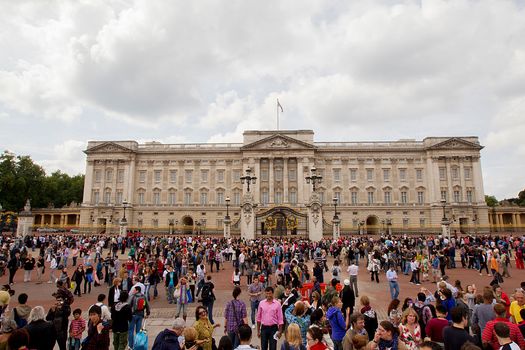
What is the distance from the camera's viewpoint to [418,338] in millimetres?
6676

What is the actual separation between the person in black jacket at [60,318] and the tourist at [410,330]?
7.23m

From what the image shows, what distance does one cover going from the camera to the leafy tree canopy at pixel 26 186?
67.4 meters

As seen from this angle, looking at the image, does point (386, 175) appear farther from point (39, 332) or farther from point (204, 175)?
point (39, 332)

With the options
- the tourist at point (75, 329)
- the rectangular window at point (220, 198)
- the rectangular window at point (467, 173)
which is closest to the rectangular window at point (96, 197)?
the rectangular window at point (220, 198)

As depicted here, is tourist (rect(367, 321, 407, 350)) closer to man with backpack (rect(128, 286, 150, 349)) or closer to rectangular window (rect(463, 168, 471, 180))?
man with backpack (rect(128, 286, 150, 349))

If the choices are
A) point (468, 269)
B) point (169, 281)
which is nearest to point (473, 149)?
point (468, 269)

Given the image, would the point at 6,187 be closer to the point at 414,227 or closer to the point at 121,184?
the point at 121,184

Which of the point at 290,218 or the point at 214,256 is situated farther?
the point at 290,218

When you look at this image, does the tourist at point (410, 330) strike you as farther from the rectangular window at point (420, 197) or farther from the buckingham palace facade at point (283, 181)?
the rectangular window at point (420, 197)

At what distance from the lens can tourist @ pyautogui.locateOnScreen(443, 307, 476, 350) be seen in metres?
5.60

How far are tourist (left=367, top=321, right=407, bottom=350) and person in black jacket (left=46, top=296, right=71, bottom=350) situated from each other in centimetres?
673

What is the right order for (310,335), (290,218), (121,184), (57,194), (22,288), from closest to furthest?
(310,335) → (22,288) → (290,218) → (121,184) → (57,194)

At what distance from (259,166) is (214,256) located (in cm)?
4043

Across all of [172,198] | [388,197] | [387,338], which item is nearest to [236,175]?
[172,198]
